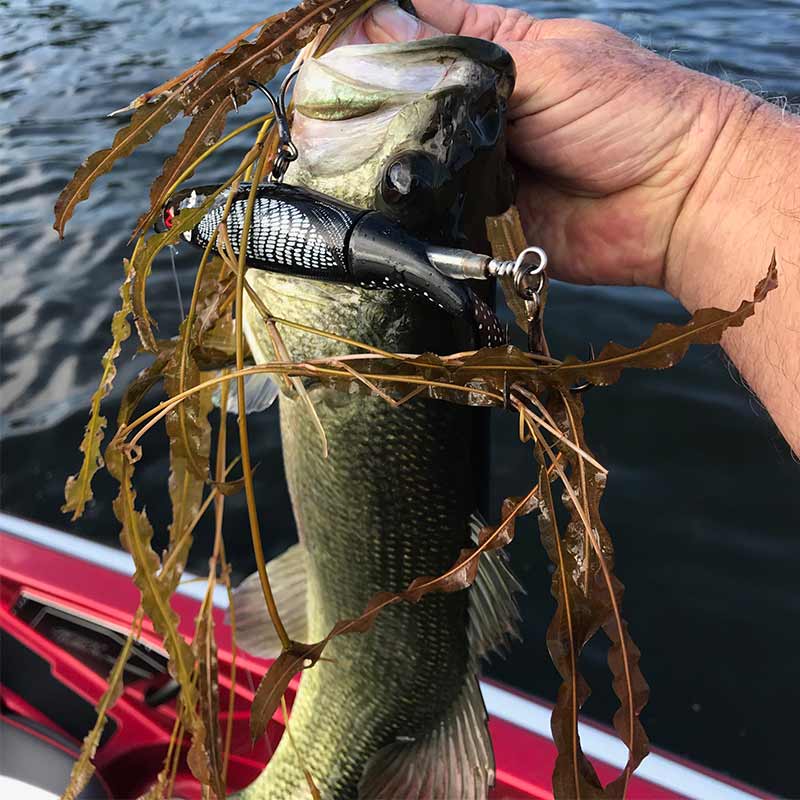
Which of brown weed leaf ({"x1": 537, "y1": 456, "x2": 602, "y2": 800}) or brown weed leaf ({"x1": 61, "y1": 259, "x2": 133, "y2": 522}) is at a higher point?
brown weed leaf ({"x1": 61, "y1": 259, "x2": 133, "y2": 522})

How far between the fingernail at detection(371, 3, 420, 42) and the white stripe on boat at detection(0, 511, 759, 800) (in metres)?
1.77

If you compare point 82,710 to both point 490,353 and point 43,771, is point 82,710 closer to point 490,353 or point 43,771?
point 43,771

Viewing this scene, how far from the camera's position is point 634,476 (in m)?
3.69

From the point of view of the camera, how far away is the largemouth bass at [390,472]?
133 cm

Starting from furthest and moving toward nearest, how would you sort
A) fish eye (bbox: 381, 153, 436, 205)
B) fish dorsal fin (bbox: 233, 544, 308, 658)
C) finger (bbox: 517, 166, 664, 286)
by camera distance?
Result: finger (bbox: 517, 166, 664, 286), fish dorsal fin (bbox: 233, 544, 308, 658), fish eye (bbox: 381, 153, 436, 205)

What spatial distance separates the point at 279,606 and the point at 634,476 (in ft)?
7.56

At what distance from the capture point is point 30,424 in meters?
4.04

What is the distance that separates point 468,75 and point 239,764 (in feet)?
6.94

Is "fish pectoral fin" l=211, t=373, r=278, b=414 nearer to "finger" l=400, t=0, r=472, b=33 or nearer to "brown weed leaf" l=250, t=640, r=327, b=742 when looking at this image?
"brown weed leaf" l=250, t=640, r=327, b=742

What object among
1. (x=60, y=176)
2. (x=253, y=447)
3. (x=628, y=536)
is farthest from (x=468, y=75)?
(x=60, y=176)

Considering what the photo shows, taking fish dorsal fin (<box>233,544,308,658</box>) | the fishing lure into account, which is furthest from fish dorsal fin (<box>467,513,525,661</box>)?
the fishing lure

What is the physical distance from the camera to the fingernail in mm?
1394

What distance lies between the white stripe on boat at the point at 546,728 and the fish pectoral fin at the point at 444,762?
1.38 feet

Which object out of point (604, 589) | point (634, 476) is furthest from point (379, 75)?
point (634, 476)
